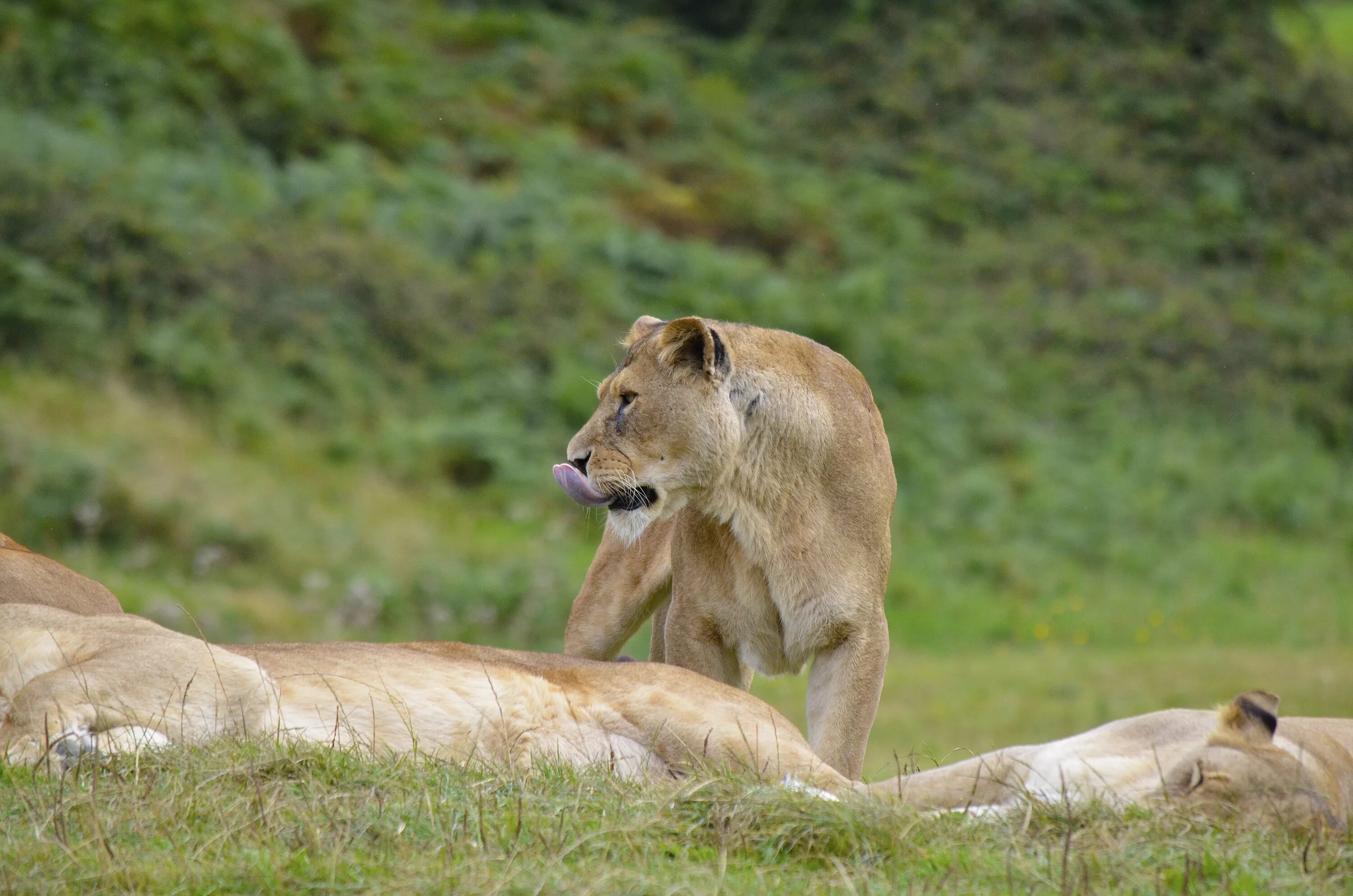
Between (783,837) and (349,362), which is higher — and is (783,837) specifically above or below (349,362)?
above

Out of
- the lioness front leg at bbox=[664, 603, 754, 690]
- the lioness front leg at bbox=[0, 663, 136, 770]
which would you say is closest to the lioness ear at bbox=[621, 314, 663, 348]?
the lioness front leg at bbox=[664, 603, 754, 690]

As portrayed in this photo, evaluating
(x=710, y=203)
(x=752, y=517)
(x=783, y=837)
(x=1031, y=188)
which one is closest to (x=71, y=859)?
Result: (x=783, y=837)

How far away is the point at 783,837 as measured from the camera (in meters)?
4.43

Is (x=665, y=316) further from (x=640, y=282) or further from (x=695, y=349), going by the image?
(x=695, y=349)

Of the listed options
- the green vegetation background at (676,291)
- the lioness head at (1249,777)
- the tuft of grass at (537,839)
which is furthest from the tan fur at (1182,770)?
the green vegetation background at (676,291)

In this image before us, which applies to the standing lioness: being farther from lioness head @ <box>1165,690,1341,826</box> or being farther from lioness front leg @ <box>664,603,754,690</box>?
lioness head @ <box>1165,690,1341,826</box>

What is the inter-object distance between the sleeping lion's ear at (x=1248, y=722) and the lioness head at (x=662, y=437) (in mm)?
2204

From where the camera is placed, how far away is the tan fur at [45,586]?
5852 millimetres

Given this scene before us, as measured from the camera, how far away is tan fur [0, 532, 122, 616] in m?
5.85

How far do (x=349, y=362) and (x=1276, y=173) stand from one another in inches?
695

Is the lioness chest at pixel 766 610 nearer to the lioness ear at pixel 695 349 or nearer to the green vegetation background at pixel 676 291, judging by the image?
the lioness ear at pixel 695 349

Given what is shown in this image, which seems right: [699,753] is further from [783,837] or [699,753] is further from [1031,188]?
[1031,188]

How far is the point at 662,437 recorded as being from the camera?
643 centimetres

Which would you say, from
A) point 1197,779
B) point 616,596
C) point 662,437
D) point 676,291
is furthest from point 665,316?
point 1197,779
